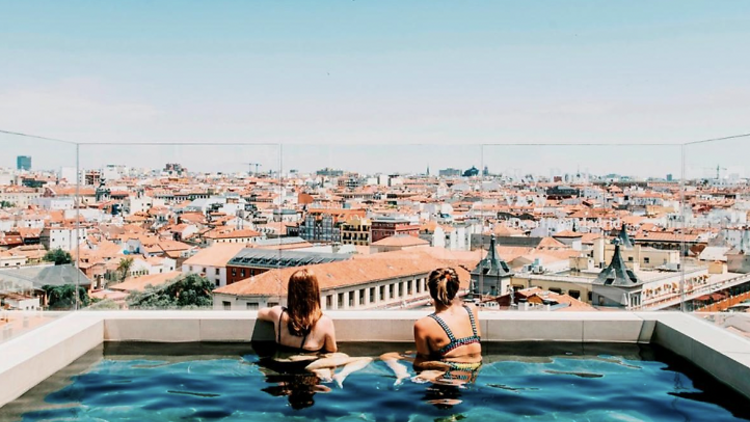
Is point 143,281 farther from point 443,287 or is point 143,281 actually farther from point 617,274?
point 617,274

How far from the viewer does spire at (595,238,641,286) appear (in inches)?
205

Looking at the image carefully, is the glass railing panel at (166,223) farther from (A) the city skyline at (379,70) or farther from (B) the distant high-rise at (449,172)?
(B) the distant high-rise at (449,172)

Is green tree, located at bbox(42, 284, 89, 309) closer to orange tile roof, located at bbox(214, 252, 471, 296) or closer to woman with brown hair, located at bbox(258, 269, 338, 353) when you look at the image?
orange tile roof, located at bbox(214, 252, 471, 296)

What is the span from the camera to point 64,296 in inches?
194

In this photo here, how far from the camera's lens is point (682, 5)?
17656 mm

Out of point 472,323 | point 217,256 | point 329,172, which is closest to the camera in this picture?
point 472,323

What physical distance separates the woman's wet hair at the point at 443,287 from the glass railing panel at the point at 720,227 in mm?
1685

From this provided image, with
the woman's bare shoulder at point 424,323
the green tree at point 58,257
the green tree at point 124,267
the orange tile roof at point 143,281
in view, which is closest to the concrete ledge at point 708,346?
the woman's bare shoulder at point 424,323

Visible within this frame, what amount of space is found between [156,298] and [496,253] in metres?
2.47

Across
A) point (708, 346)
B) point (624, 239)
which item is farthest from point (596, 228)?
point (708, 346)

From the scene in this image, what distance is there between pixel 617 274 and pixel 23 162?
4.12 meters

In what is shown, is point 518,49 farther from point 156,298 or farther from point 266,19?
point 156,298

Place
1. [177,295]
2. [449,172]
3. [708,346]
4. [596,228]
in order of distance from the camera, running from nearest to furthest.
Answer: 1. [708,346]
2. [177,295]
3. [596,228]
4. [449,172]

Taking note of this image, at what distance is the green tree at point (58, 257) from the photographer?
492 cm
